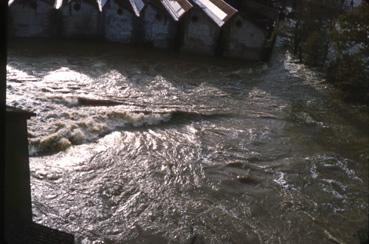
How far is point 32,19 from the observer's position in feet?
54.4

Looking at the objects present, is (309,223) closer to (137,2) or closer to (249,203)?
(249,203)

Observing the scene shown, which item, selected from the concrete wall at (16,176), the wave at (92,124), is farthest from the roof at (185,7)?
the concrete wall at (16,176)

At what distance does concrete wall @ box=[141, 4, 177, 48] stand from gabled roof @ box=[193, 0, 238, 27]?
4.73 feet

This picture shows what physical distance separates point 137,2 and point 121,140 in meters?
8.78

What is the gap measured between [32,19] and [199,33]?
614 cm

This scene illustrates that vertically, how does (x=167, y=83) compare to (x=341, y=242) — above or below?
above

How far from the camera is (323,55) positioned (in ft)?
59.1

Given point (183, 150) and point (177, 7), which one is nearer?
point (183, 150)

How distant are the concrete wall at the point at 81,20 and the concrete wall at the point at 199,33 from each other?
327 centimetres

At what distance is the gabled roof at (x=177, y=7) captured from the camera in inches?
682

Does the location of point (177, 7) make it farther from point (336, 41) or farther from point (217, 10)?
point (336, 41)

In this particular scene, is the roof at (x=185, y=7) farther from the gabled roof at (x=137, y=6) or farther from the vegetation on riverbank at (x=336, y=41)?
the vegetation on riverbank at (x=336, y=41)

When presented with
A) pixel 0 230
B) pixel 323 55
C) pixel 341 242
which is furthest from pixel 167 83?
pixel 0 230

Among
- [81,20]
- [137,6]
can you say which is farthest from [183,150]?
[137,6]
